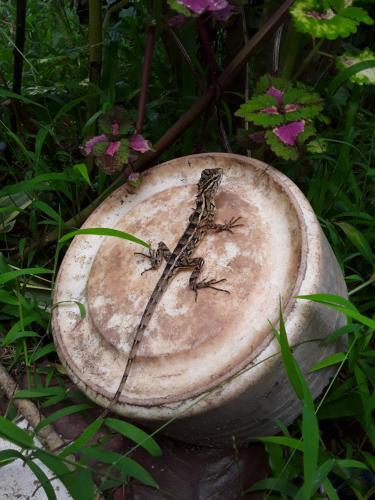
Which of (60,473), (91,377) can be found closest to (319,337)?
(91,377)

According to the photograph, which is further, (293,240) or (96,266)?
(96,266)

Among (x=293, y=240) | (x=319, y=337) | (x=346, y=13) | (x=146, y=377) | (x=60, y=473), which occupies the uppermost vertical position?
(x=346, y=13)

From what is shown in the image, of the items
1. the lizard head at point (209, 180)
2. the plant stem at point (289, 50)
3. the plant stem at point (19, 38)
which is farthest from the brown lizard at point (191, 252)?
the plant stem at point (19, 38)

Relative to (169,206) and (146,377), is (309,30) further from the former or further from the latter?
(146,377)

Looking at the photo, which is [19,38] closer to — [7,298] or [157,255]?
[7,298]

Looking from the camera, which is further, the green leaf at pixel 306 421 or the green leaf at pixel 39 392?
the green leaf at pixel 39 392

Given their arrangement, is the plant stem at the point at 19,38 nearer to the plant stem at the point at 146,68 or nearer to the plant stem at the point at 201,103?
the plant stem at the point at 146,68

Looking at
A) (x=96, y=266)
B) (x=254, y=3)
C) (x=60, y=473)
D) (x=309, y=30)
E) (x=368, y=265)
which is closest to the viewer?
(x=60, y=473)

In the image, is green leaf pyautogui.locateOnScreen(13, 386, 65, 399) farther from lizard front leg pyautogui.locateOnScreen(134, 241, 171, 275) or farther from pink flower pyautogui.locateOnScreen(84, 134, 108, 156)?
pink flower pyautogui.locateOnScreen(84, 134, 108, 156)

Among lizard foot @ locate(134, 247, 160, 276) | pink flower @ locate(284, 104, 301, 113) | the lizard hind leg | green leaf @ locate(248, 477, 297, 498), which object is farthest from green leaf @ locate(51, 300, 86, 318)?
pink flower @ locate(284, 104, 301, 113)
